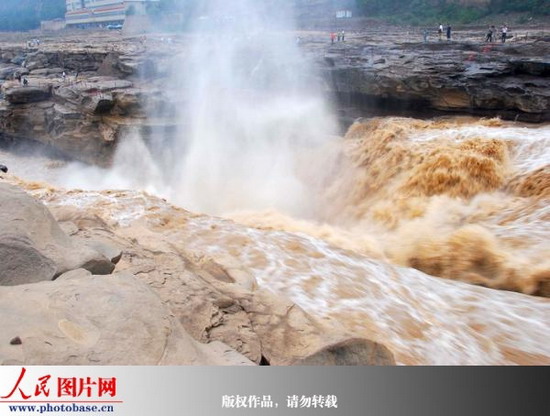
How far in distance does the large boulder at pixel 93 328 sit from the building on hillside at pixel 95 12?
100 feet

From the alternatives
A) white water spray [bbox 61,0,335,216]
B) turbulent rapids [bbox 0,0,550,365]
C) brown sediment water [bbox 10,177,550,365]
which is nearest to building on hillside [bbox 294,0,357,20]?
turbulent rapids [bbox 0,0,550,365]

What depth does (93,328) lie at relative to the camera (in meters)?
1.82

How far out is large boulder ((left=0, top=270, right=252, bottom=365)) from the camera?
1.68 meters

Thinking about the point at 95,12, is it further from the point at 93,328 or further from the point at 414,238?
the point at 93,328

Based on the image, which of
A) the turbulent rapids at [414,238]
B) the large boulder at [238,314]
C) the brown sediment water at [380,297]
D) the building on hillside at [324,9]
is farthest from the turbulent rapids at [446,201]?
the building on hillside at [324,9]

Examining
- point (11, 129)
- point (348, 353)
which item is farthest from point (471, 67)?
point (11, 129)

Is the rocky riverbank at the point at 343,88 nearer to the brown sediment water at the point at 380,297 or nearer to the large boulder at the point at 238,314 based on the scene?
the brown sediment water at the point at 380,297

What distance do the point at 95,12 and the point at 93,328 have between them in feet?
134

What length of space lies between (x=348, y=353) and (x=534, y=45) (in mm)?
9719

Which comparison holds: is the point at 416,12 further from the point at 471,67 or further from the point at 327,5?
the point at 471,67

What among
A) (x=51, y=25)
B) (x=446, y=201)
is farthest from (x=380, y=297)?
(x=51, y=25)

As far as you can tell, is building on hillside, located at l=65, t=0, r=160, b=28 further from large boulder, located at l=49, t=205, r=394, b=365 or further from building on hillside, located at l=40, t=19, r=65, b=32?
large boulder, located at l=49, t=205, r=394, b=365

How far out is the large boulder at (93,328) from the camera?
1.68 meters

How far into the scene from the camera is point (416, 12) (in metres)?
22.0
